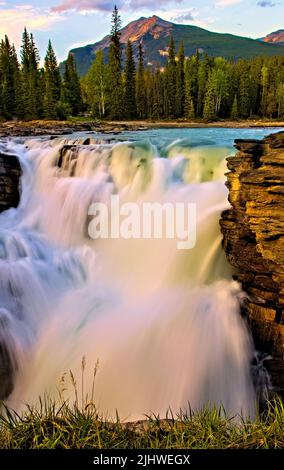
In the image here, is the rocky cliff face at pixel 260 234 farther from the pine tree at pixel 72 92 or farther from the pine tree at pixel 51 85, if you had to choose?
the pine tree at pixel 72 92

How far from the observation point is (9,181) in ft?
46.2

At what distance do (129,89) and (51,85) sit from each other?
12.7 meters

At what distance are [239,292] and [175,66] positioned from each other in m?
76.9

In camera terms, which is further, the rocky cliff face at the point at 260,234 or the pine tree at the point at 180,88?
the pine tree at the point at 180,88

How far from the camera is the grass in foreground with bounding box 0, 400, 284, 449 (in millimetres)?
3293

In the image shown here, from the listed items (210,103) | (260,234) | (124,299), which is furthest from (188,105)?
(260,234)

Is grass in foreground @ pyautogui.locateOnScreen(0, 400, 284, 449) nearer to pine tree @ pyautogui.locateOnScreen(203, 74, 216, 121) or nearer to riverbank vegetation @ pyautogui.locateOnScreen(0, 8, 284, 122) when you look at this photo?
riverbank vegetation @ pyautogui.locateOnScreen(0, 8, 284, 122)

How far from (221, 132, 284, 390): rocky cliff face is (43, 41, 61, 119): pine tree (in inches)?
1977

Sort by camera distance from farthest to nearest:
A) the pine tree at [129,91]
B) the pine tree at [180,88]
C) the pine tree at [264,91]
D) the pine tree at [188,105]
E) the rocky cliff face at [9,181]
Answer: the pine tree at [264,91]
the pine tree at [180,88]
the pine tree at [188,105]
the pine tree at [129,91]
the rocky cliff face at [9,181]

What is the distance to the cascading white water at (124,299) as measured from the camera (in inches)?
A: 289

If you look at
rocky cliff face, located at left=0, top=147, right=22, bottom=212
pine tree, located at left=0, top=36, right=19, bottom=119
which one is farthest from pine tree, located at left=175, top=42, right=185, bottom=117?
rocky cliff face, located at left=0, top=147, right=22, bottom=212

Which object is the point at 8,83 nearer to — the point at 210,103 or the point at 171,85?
the point at 171,85

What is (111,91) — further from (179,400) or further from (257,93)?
(179,400)

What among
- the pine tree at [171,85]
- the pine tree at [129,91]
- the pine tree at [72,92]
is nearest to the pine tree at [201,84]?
the pine tree at [171,85]
